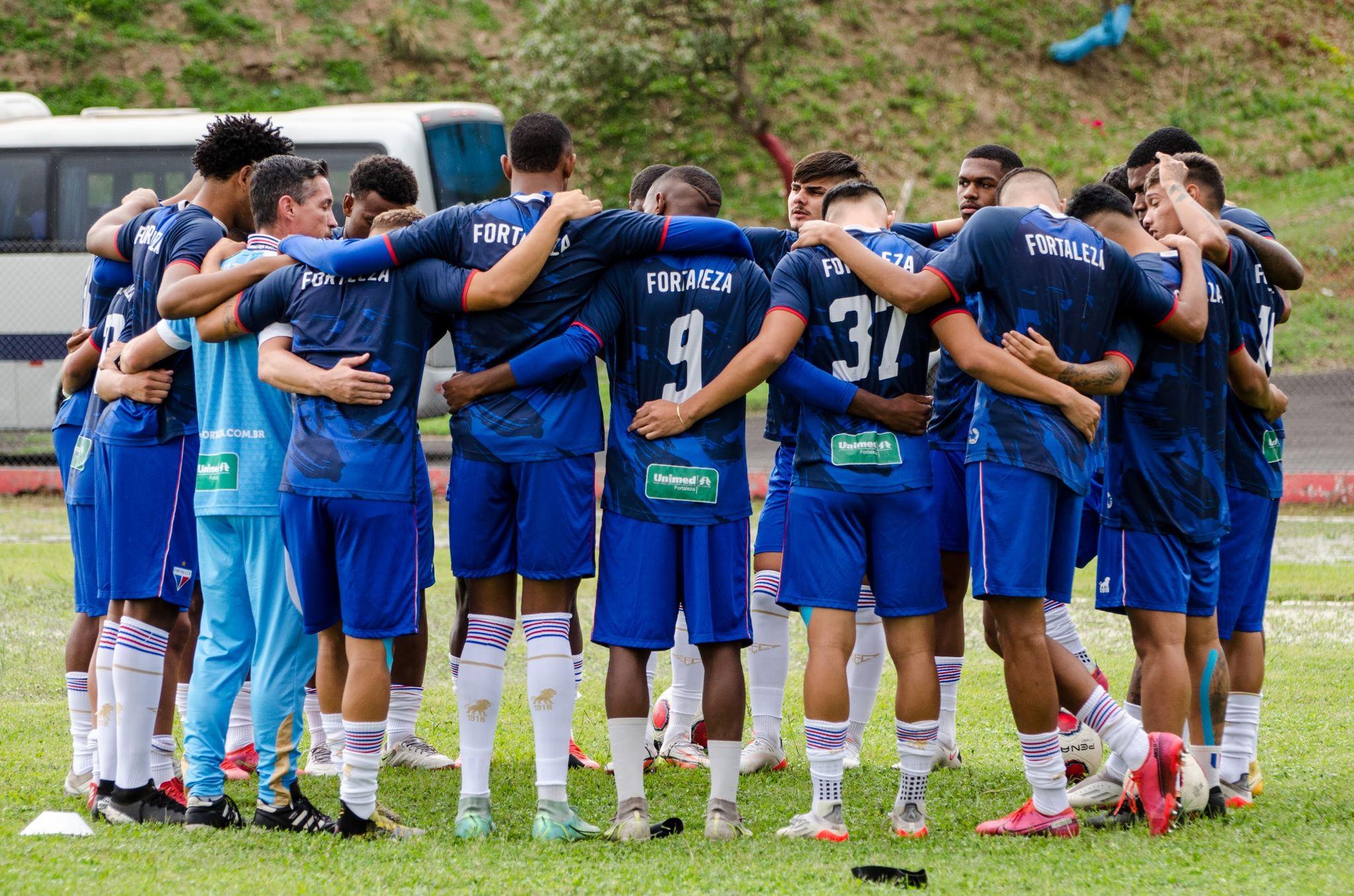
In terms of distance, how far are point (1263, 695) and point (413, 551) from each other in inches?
186

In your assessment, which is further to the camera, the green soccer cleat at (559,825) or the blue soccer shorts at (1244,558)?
the blue soccer shorts at (1244,558)

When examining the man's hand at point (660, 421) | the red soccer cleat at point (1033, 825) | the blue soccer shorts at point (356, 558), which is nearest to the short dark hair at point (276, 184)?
the blue soccer shorts at point (356, 558)

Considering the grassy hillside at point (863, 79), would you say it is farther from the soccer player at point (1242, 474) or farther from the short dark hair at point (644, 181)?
the soccer player at point (1242, 474)

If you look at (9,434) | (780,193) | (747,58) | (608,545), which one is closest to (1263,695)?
(608,545)

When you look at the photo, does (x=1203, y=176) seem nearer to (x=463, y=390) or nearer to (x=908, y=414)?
(x=908, y=414)

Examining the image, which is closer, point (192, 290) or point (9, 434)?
point (192, 290)

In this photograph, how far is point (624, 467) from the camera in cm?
494

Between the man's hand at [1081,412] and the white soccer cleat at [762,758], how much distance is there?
2.06 metres

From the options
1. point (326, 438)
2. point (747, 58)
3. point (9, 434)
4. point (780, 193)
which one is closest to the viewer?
point (326, 438)

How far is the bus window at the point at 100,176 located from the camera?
1838 cm

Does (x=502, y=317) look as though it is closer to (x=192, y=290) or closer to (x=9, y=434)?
(x=192, y=290)

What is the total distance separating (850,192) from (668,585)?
165 centimetres

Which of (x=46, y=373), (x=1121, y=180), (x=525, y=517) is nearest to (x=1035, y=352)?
(x=525, y=517)

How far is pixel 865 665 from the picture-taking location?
599cm
